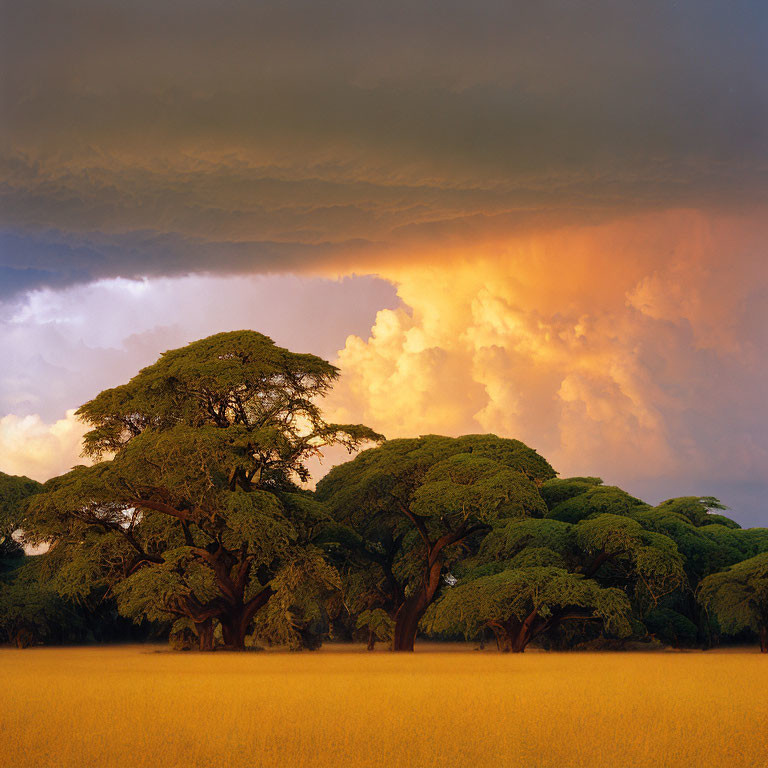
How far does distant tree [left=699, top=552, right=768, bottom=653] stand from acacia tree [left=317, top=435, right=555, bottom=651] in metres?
8.91

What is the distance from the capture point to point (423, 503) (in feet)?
138

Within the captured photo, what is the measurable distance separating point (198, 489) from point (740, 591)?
25144 millimetres

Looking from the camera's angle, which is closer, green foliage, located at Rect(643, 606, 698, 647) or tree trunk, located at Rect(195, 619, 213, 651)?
tree trunk, located at Rect(195, 619, 213, 651)

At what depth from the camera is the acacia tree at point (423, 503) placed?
41781 millimetres

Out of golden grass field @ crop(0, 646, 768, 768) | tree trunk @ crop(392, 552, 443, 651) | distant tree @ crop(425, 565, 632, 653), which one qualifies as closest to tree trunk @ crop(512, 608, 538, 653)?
distant tree @ crop(425, 565, 632, 653)

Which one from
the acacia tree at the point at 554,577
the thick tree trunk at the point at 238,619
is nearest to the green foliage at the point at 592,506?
the acacia tree at the point at 554,577

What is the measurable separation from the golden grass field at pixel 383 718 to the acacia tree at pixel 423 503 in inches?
521

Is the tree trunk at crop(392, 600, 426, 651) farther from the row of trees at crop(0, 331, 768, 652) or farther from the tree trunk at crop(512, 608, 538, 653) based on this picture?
the tree trunk at crop(512, 608, 538, 653)

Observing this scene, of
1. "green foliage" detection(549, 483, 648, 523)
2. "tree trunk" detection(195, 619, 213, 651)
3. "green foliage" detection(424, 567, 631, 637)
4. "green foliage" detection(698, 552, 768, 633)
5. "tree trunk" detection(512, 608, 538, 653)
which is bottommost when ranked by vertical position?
"tree trunk" detection(195, 619, 213, 651)

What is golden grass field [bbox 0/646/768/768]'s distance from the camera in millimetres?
12500

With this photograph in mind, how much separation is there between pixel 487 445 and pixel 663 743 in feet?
105

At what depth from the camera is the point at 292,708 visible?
1773 cm

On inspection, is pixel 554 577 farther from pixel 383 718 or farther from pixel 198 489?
pixel 383 718

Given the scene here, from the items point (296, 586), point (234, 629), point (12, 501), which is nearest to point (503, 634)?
point (296, 586)
